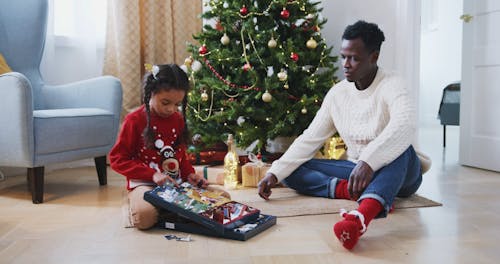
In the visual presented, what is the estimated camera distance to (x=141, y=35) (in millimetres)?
3031

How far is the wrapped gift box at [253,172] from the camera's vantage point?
7.52 feet

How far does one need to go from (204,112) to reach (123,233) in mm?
A: 1048

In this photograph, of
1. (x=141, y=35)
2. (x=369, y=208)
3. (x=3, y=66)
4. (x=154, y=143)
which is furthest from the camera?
(x=141, y=35)

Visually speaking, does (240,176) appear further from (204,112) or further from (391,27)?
(391,27)

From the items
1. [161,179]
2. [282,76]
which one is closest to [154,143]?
[161,179]

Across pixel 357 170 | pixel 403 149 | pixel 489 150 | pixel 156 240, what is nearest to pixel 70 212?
Result: pixel 156 240

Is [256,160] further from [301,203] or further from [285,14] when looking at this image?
[285,14]

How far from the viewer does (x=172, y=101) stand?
1.61 meters

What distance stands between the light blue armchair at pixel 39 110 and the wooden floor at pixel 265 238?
0.21 meters

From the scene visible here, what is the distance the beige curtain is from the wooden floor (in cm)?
105

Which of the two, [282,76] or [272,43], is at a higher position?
[272,43]

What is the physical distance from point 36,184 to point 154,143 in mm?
691

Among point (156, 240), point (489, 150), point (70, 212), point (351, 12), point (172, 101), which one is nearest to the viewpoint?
point (156, 240)

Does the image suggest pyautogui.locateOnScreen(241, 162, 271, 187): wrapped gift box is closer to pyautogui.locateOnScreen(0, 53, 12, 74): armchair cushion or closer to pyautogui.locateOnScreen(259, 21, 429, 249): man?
pyautogui.locateOnScreen(259, 21, 429, 249): man
